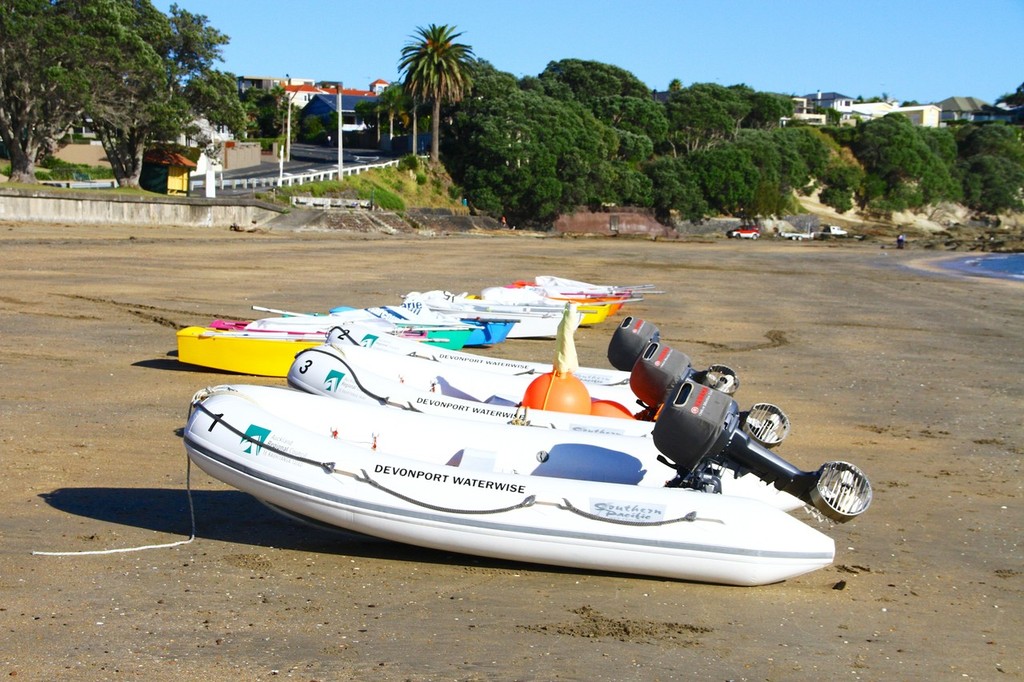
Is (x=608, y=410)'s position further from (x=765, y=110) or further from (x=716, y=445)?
(x=765, y=110)

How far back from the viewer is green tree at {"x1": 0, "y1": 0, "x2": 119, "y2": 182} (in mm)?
35406

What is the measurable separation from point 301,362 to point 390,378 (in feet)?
3.17

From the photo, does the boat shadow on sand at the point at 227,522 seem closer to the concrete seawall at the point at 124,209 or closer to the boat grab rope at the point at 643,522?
the boat grab rope at the point at 643,522

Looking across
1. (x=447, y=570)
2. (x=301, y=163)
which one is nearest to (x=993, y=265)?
(x=301, y=163)

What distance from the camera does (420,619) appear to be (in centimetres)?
601

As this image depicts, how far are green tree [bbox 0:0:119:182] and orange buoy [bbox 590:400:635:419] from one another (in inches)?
1269

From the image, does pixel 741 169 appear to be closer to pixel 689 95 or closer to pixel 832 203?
pixel 689 95

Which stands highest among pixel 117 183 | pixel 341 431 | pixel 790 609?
pixel 117 183

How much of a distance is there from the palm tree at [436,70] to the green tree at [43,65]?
25.3 meters

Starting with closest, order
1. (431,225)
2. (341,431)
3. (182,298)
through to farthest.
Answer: (341,431)
(182,298)
(431,225)

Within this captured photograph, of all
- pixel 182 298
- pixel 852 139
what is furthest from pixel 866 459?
pixel 852 139

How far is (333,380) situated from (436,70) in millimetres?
55422

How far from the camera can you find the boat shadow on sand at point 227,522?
7016mm

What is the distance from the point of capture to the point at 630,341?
32.0 feet
